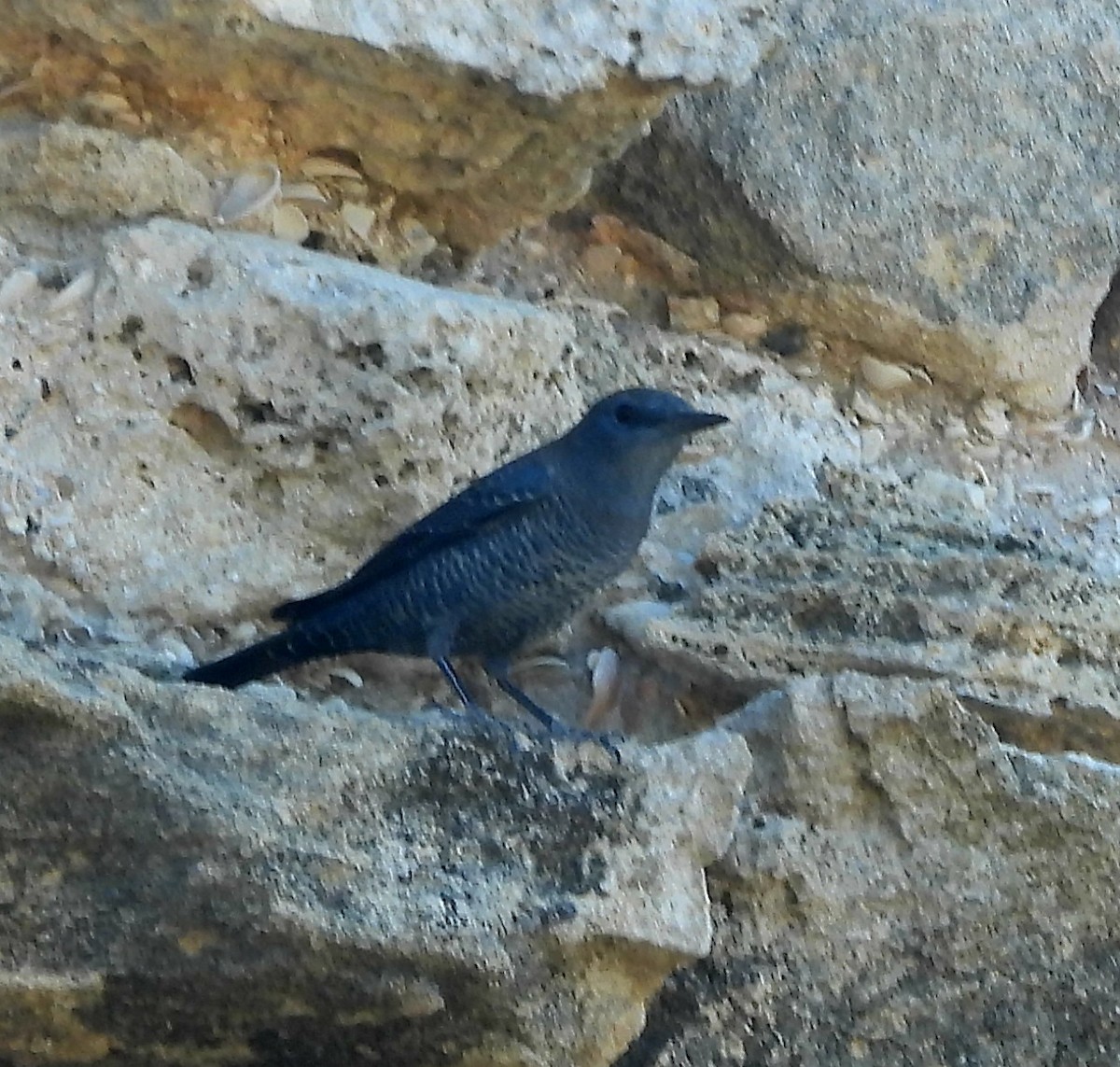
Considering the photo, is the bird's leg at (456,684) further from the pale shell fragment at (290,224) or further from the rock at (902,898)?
the pale shell fragment at (290,224)

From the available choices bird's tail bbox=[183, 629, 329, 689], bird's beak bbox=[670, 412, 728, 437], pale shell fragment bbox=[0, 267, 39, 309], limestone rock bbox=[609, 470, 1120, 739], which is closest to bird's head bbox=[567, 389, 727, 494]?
bird's beak bbox=[670, 412, 728, 437]

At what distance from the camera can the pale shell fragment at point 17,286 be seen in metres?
1.81

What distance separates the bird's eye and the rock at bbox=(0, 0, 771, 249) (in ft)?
1.39

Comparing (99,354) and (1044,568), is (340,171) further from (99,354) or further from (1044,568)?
(1044,568)

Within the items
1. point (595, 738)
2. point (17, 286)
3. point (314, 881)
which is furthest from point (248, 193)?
point (314, 881)

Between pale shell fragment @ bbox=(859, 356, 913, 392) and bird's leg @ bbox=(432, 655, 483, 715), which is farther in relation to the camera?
pale shell fragment @ bbox=(859, 356, 913, 392)

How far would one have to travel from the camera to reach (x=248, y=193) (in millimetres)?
2002

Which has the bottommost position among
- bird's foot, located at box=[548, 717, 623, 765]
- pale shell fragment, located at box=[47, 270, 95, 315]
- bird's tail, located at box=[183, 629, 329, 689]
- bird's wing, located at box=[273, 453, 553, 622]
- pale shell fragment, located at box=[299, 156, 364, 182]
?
bird's tail, located at box=[183, 629, 329, 689]

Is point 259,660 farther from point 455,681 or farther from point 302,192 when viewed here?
point 302,192

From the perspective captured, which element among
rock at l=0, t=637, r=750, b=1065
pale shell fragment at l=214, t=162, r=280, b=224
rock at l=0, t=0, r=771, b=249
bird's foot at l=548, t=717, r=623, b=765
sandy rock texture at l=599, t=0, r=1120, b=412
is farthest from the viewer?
sandy rock texture at l=599, t=0, r=1120, b=412

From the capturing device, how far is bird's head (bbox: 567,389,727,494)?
1745mm

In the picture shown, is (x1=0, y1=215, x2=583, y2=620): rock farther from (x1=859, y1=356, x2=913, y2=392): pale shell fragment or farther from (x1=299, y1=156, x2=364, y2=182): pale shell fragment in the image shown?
(x1=859, y1=356, x2=913, y2=392): pale shell fragment

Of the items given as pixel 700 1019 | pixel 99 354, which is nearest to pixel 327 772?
pixel 700 1019

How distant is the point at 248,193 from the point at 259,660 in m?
0.63
